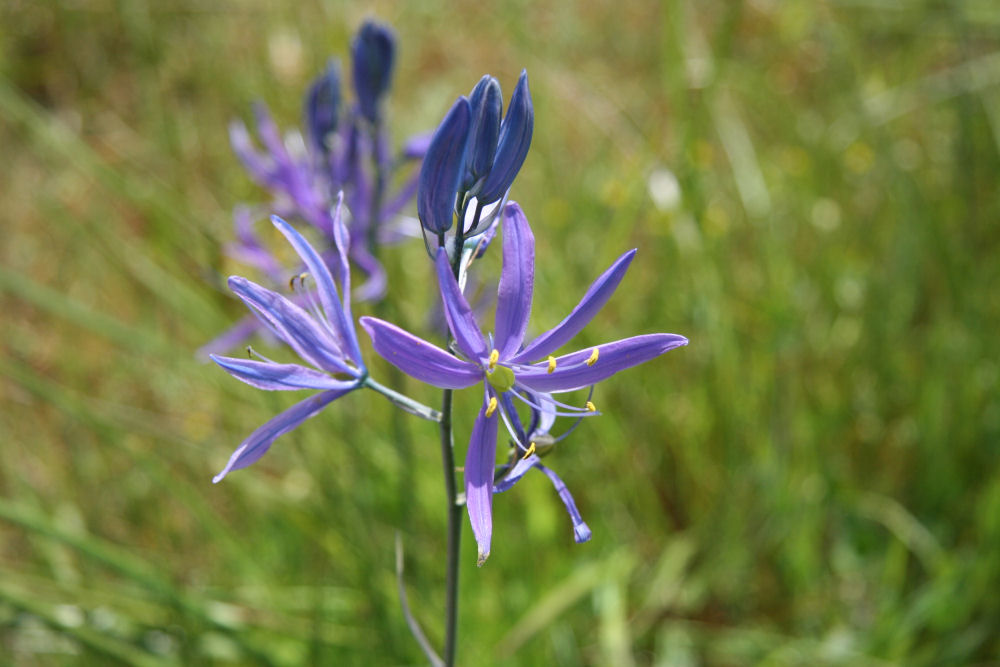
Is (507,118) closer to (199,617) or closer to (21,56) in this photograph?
(199,617)

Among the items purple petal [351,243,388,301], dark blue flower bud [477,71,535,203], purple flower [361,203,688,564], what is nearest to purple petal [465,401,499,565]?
purple flower [361,203,688,564]

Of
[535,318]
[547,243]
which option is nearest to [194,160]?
[547,243]

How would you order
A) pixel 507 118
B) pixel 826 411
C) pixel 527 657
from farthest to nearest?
pixel 826 411 < pixel 527 657 < pixel 507 118

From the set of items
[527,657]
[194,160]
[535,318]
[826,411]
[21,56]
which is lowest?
[527,657]

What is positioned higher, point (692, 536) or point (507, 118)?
point (507, 118)

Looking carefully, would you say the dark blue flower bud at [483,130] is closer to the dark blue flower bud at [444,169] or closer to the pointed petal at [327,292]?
the dark blue flower bud at [444,169]

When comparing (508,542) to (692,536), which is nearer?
(508,542)

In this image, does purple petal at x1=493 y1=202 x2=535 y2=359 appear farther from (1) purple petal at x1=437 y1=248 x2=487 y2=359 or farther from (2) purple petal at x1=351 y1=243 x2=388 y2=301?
(2) purple petal at x1=351 y1=243 x2=388 y2=301
